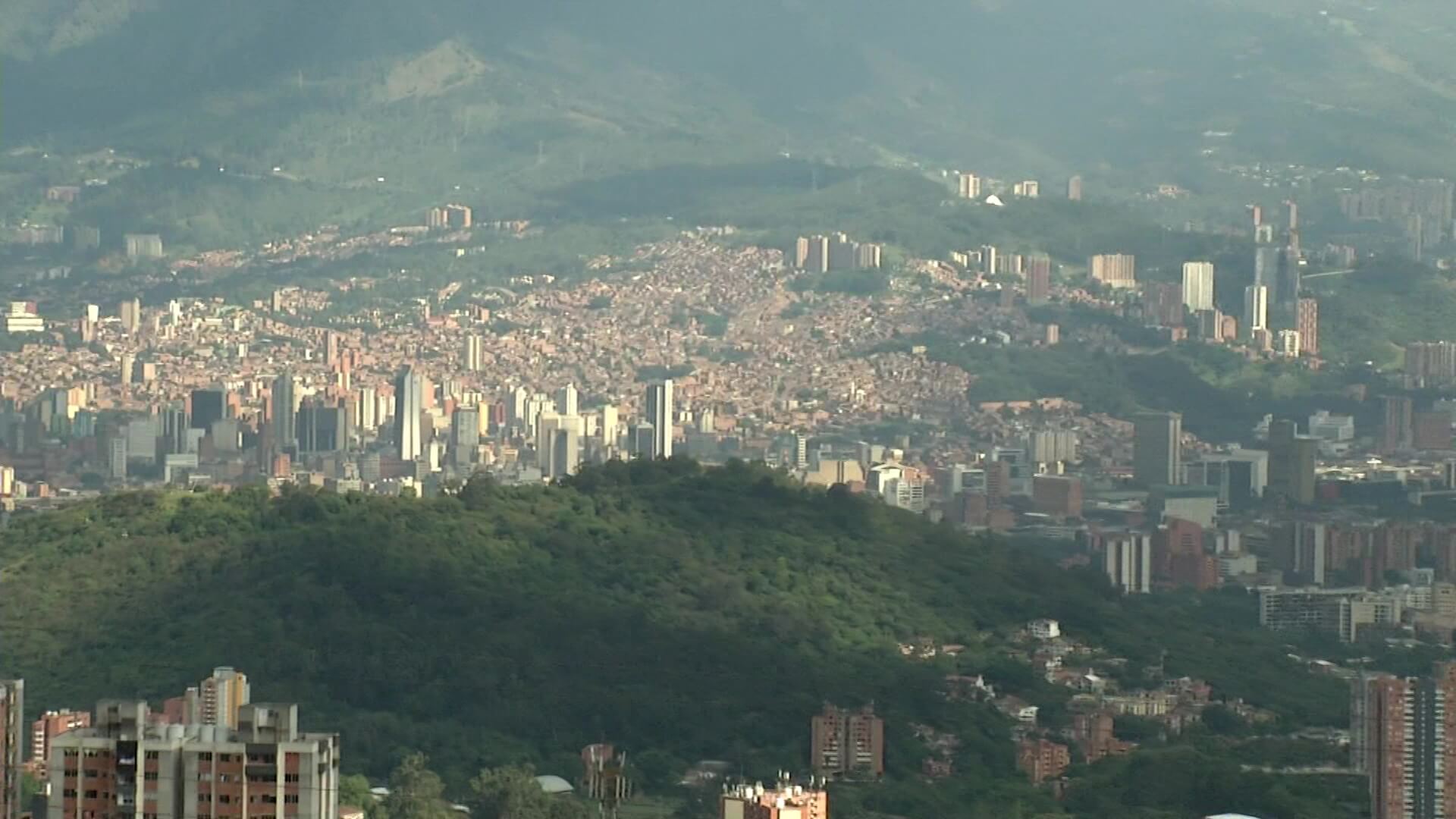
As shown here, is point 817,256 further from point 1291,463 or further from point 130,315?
point 1291,463

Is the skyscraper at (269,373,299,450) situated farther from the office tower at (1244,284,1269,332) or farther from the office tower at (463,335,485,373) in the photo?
the office tower at (1244,284,1269,332)

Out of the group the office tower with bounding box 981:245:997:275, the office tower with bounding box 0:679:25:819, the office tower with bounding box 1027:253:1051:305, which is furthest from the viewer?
the office tower with bounding box 981:245:997:275

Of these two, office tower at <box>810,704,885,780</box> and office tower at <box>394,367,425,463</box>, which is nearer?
office tower at <box>810,704,885,780</box>

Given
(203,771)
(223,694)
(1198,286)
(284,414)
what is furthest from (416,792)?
(1198,286)

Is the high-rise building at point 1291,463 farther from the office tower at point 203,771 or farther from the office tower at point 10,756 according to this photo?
the office tower at point 203,771

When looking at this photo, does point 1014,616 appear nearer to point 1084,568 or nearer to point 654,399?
point 1084,568

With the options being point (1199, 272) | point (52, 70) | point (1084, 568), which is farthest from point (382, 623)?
point (52, 70)

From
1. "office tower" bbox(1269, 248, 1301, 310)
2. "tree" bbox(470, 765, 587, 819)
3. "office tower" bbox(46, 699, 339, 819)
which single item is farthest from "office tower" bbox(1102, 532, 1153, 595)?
"office tower" bbox(46, 699, 339, 819)
